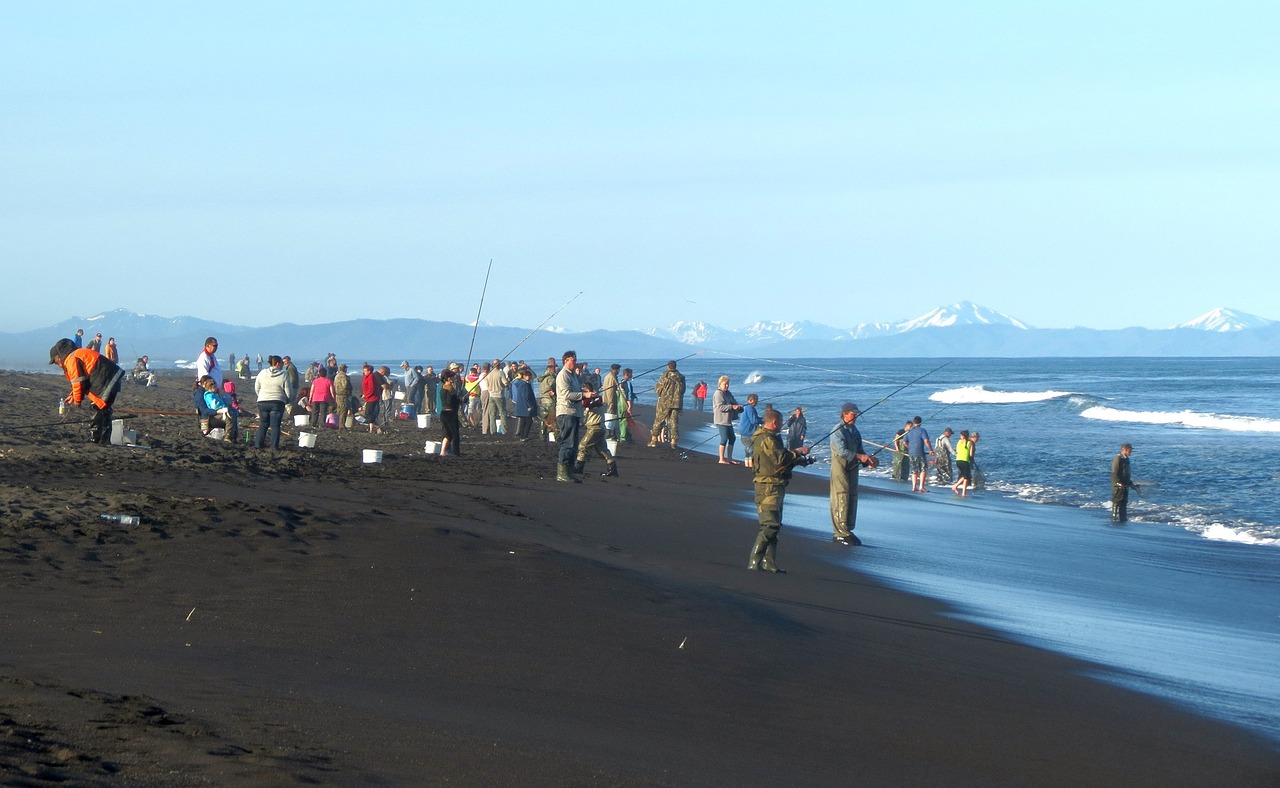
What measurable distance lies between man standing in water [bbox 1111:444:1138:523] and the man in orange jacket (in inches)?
516

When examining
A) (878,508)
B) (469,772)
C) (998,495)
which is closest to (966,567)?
(878,508)

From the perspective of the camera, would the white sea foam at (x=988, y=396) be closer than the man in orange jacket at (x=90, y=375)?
No

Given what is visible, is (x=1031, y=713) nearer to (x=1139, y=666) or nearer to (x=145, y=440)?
(x=1139, y=666)

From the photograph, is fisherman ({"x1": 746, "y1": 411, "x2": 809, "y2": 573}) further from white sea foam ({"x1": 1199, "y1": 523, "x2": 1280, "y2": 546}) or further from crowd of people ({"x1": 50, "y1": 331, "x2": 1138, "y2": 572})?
white sea foam ({"x1": 1199, "y1": 523, "x2": 1280, "y2": 546})

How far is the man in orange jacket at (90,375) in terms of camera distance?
13031 millimetres

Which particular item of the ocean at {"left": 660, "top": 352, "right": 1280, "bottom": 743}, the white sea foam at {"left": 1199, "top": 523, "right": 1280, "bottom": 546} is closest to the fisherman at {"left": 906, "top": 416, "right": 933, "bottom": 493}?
the ocean at {"left": 660, "top": 352, "right": 1280, "bottom": 743}

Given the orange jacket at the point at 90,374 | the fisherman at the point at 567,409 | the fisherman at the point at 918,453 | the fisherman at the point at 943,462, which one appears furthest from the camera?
the fisherman at the point at 943,462

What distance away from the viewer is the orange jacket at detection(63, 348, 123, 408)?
13008 millimetres

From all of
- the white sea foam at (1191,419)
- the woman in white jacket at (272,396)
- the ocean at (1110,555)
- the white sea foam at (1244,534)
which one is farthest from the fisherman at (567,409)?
the white sea foam at (1191,419)

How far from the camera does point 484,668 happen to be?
6.02 meters

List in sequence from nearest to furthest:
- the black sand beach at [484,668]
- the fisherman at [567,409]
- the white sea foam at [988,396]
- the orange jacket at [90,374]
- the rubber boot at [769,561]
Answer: the black sand beach at [484,668]
the rubber boot at [769,561]
the orange jacket at [90,374]
the fisherman at [567,409]
the white sea foam at [988,396]

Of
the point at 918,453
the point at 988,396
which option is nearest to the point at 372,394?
the point at 918,453

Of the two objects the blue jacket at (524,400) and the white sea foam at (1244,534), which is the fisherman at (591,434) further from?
the white sea foam at (1244,534)

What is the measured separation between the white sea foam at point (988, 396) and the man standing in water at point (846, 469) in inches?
2050
